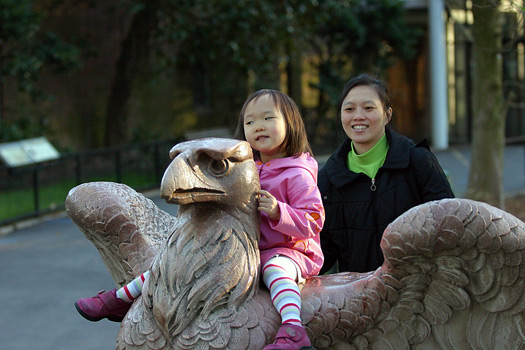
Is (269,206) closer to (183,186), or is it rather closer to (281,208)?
(281,208)

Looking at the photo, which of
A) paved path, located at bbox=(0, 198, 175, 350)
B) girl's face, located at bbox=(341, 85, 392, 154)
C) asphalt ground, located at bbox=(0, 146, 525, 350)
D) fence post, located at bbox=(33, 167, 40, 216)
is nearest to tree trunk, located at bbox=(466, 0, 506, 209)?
asphalt ground, located at bbox=(0, 146, 525, 350)

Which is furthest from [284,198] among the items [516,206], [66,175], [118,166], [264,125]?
[118,166]

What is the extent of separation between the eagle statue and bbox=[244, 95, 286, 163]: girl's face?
0.57 feet

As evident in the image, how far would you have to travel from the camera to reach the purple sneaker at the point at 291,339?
1.79 metres

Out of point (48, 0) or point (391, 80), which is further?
point (391, 80)

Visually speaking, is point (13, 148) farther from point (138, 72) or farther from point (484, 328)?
point (484, 328)

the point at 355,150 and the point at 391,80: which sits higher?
the point at 391,80

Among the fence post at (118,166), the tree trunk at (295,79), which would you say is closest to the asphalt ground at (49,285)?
the fence post at (118,166)

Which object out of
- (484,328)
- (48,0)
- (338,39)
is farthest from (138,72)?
(484,328)

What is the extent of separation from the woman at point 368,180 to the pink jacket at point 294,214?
0.49 m

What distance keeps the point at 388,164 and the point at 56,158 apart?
822 cm

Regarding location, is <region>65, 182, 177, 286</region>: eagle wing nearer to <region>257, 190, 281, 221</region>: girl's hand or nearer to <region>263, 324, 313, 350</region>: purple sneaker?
<region>257, 190, 281, 221</region>: girl's hand

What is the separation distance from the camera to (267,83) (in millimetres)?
15578

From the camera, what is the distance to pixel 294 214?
6.61ft
